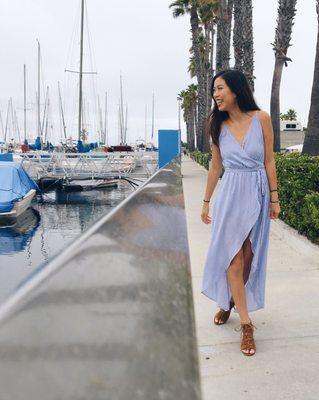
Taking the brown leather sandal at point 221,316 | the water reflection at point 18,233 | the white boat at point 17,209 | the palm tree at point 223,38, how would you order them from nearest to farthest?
the brown leather sandal at point 221,316 < the water reflection at point 18,233 < the white boat at point 17,209 < the palm tree at point 223,38

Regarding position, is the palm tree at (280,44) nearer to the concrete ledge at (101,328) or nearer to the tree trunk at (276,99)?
the tree trunk at (276,99)

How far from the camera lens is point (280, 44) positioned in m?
16.8

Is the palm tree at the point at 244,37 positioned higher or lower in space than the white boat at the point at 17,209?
higher

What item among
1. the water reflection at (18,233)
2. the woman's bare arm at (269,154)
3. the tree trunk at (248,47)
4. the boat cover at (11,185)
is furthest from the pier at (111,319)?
the boat cover at (11,185)

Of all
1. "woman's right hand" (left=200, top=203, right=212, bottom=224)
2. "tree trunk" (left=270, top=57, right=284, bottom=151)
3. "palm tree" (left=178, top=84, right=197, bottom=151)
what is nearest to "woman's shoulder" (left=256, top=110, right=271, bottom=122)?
"woman's right hand" (left=200, top=203, right=212, bottom=224)

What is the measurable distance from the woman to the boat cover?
1707cm

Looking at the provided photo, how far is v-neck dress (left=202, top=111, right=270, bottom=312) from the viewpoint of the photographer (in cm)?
315

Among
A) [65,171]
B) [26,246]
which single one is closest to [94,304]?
[26,246]

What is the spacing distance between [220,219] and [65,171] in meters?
27.2

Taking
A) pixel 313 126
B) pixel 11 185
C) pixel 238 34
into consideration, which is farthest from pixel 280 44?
pixel 11 185

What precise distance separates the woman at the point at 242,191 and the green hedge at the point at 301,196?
2616 mm

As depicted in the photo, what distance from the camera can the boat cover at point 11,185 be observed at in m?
19.0

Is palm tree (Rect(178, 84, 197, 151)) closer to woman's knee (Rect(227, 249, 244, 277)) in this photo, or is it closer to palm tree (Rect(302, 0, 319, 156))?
palm tree (Rect(302, 0, 319, 156))

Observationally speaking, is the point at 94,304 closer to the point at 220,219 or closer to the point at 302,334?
the point at 220,219
